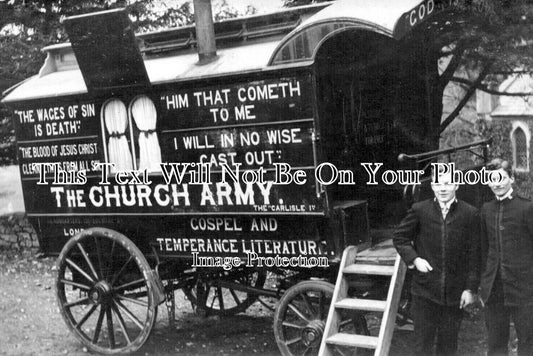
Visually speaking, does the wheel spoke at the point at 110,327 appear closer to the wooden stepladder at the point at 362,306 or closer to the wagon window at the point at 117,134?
the wagon window at the point at 117,134

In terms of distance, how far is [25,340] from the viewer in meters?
7.78

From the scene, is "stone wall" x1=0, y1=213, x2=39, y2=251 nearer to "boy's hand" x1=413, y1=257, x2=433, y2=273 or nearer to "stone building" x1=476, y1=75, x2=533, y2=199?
"stone building" x1=476, y1=75, x2=533, y2=199

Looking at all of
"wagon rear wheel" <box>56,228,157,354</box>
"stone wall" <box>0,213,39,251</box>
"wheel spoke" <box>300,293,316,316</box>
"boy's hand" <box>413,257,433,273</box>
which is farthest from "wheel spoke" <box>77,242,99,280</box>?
"stone wall" <box>0,213,39,251</box>

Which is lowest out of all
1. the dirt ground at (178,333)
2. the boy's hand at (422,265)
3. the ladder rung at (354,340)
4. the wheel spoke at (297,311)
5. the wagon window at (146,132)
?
the dirt ground at (178,333)

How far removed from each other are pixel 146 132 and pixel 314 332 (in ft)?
8.06

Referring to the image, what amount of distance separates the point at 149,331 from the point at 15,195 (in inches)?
352

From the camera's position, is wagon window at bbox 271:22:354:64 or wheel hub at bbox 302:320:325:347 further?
wheel hub at bbox 302:320:325:347

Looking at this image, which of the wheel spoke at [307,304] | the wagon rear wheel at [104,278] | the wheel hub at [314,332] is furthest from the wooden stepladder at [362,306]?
the wagon rear wheel at [104,278]

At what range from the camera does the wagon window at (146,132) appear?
659 centimetres

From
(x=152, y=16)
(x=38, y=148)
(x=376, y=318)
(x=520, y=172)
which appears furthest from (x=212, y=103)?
(x=520, y=172)

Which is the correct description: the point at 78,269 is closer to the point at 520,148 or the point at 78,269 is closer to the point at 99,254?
the point at 99,254

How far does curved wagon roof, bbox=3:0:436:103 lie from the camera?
5.32 m

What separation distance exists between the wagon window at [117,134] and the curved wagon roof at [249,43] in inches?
14.1

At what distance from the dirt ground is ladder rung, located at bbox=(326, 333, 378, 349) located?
4.56 ft
